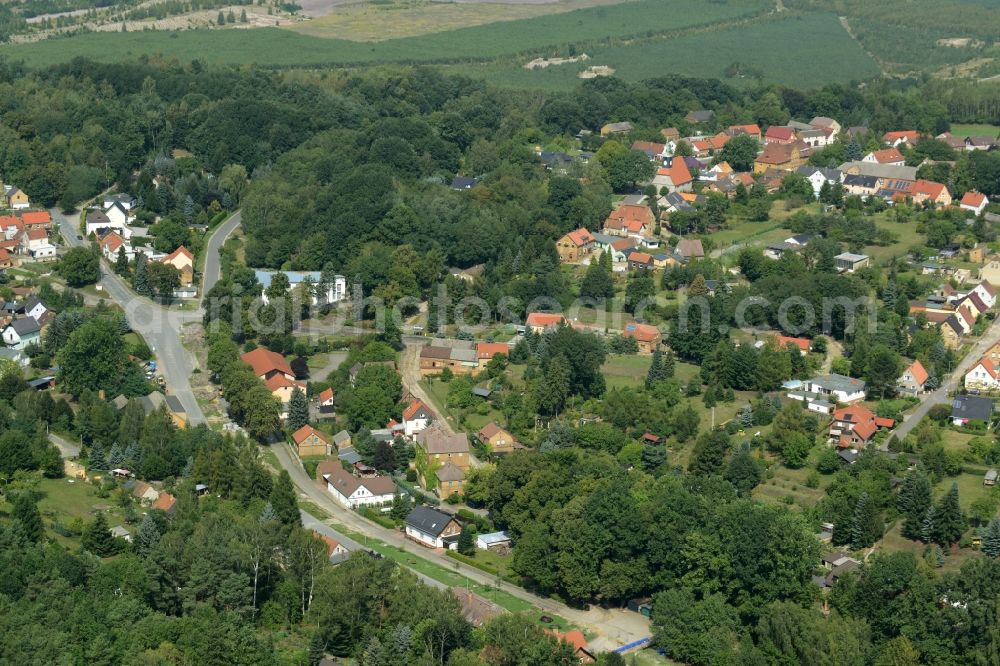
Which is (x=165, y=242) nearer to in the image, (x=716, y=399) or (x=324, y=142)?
(x=324, y=142)

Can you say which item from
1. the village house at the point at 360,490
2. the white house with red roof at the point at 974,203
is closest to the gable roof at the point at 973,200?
the white house with red roof at the point at 974,203

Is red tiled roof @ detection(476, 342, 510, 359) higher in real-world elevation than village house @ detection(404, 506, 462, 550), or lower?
higher

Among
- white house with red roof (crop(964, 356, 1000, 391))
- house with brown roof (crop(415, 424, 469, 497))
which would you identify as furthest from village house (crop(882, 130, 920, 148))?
house with brown roof (crop(415, 424, 469, 497))

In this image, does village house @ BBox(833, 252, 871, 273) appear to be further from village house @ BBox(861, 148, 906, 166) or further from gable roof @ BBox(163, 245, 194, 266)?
gable roof @ BBox(163, 245, 194, 266)

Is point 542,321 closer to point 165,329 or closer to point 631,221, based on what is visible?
point 631,221

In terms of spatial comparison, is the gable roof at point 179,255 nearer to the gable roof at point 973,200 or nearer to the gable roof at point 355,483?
the gable roof at point 355,483

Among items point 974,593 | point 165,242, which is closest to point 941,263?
point 974,593

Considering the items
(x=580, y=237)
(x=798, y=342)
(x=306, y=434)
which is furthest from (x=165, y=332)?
(x=798, y=342)
